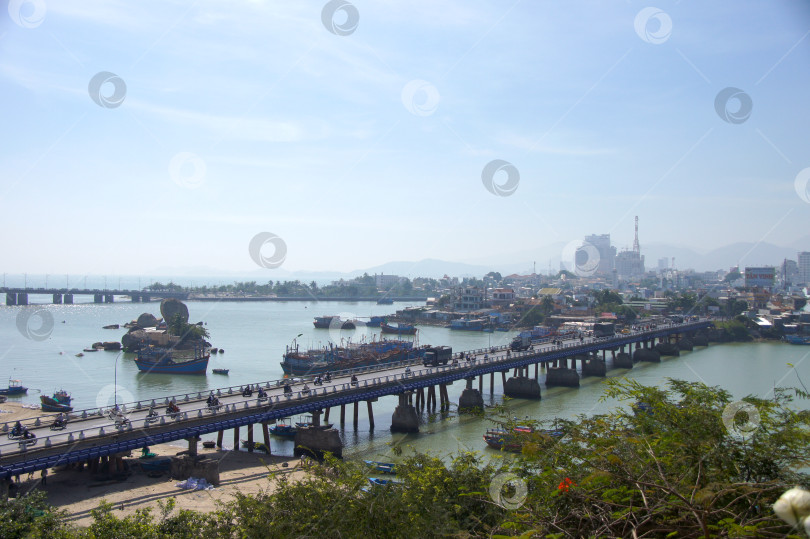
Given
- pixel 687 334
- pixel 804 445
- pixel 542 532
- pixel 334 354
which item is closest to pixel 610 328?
pixel 687 334

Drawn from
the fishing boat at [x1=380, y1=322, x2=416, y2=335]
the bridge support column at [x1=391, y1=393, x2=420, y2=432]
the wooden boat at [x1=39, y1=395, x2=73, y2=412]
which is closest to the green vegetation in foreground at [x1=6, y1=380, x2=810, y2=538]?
the bridge support column at [x1=391, y1=393, x2=420, y2=432]

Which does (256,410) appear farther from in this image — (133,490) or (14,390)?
(14,390)

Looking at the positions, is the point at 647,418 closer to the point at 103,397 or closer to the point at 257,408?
the point at 257,408

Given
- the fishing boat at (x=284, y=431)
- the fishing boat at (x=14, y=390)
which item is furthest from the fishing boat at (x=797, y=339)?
the fishing boat at (x=14, y=390)

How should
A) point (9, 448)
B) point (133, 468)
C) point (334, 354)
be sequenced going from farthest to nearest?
point (334, 354) → point (133, 468) → point (9, 448)

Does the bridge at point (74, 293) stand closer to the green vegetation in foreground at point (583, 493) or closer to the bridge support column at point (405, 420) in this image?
the bridge support column at point (405, 420)
